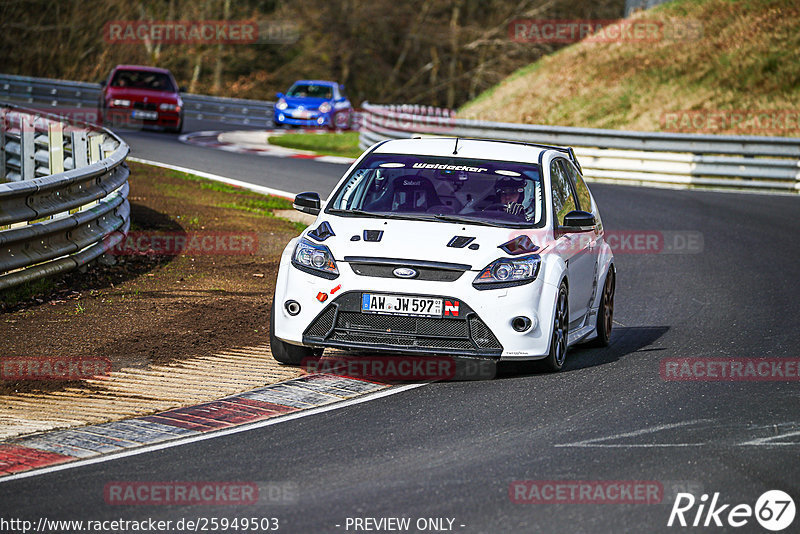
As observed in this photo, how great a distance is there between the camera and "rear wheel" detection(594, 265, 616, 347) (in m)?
9.95

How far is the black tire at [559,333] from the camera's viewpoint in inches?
330

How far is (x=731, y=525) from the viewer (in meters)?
5.32

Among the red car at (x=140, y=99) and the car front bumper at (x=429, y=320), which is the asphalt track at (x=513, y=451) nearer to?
the car front bumper at (x=429, y=320)

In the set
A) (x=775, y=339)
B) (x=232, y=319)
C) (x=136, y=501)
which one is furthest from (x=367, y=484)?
(x=775, y=339)

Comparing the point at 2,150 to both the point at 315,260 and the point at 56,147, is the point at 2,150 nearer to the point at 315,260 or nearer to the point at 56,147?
the point at 56,147

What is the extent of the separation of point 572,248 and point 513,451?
2948 mm

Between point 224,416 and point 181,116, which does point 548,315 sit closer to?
point 224,416

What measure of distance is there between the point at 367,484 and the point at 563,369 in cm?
334
